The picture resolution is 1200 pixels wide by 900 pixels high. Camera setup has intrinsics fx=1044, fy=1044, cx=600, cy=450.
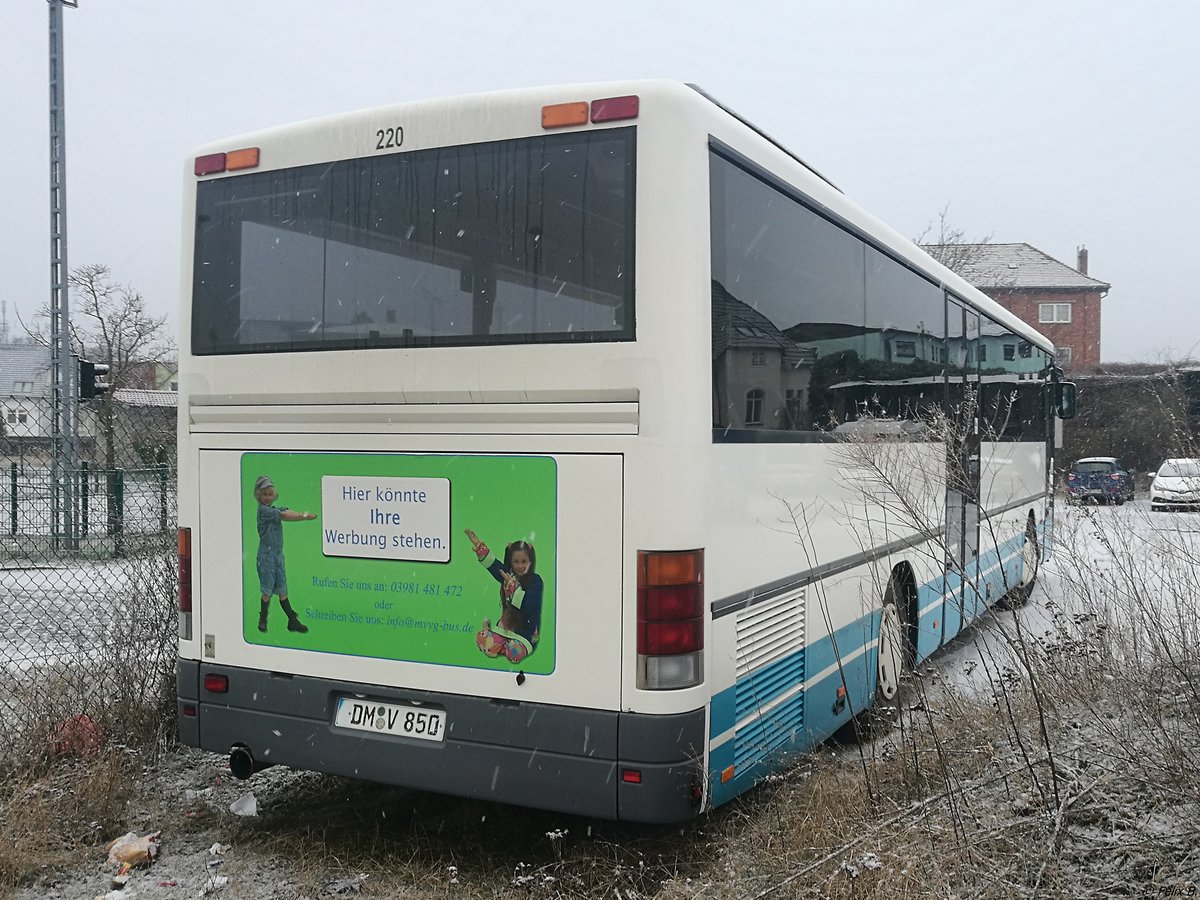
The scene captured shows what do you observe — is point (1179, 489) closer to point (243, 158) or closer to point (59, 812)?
point (243, 158)

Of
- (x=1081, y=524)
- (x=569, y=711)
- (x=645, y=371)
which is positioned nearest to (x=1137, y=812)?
(x=1081, y=524)

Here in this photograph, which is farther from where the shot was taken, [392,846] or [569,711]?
[392,846]

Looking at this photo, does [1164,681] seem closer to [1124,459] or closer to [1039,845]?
[1039,845]

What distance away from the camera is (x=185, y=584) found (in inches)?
202

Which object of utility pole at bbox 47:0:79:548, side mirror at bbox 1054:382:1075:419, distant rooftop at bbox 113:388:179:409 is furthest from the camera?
side mirror at bbox 1054:382:1075:419

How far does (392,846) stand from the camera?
4.80m

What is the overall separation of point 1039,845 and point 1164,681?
1.15m

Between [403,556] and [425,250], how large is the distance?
4.36ft

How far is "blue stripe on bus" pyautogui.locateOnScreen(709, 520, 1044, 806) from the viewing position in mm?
4363

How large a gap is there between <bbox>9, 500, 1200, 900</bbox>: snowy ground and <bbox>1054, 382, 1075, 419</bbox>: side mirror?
8912 millimetres

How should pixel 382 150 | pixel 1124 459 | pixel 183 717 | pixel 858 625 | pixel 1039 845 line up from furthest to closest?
pixel 1124 459 → pixel 858 625 → pixel 183 717 → pixel 382 150 → pixel 1039 845

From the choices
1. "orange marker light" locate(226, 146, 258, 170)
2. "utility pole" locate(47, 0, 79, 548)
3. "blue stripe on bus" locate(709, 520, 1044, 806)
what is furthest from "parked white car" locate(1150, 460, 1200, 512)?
"utility pole" locate(47, 0, 79, 548)

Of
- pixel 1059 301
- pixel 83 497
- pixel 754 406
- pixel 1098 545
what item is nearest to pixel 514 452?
pixel 754 406

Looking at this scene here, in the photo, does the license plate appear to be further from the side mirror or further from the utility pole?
the side mirror
